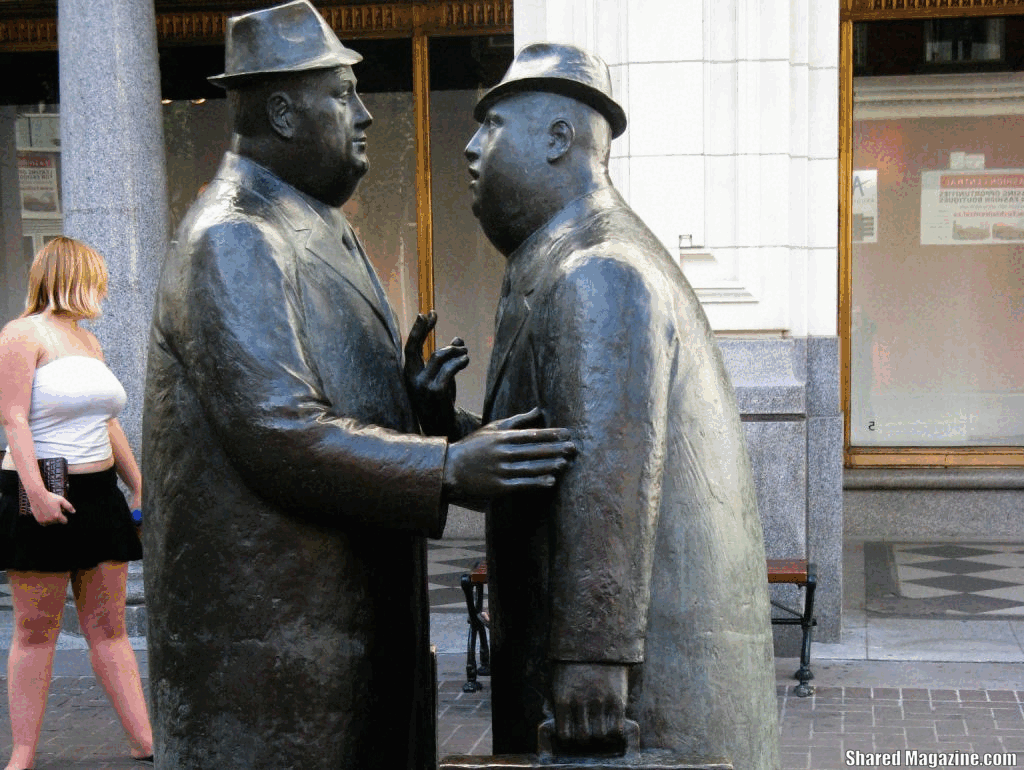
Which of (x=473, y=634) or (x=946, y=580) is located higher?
(x=473, y=634)

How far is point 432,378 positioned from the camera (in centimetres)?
287

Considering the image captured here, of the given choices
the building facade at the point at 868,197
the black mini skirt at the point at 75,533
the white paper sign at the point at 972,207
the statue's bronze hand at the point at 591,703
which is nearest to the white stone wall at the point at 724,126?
the building facade at the point at 868,197

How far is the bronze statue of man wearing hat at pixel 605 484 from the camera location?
8.03ft

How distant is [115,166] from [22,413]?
2.53 metres

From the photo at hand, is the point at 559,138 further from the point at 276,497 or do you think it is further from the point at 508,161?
the point at 276,497

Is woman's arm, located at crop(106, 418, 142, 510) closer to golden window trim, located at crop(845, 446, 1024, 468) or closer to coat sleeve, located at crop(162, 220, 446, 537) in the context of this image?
coat sleeve, located at crop(162, 220, 446, 537)

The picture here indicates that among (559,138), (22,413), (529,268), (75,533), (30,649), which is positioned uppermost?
(559,138)

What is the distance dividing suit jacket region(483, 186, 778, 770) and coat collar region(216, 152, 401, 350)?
284 millimetres

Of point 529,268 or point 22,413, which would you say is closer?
point 529,268

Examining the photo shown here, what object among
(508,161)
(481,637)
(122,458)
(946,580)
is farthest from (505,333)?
(946,580)

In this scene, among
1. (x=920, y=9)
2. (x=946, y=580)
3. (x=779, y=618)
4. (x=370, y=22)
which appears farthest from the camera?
(x=370, y=22)

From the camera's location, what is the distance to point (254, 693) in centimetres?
271

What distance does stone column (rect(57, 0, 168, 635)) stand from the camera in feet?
24.9

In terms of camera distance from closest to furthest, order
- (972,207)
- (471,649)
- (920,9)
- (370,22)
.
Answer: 1. (471,649)
2. (920,9)
3. (370,22)
4. (972,207)
